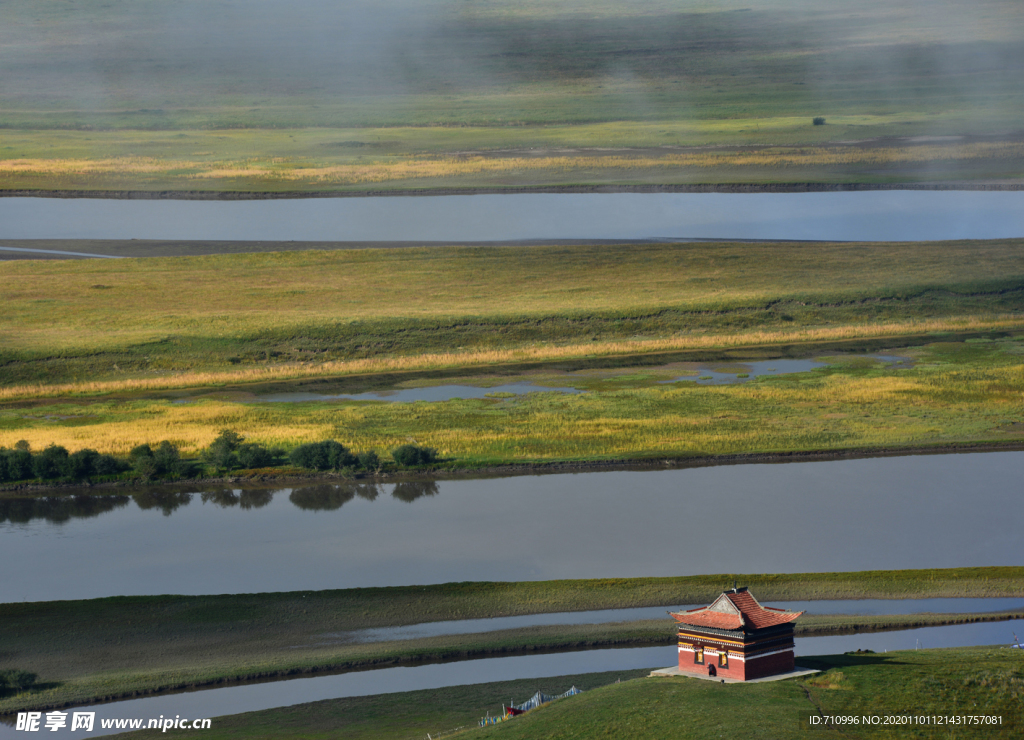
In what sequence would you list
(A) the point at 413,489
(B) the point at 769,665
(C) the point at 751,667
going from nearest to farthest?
1. (C) the point at 751,667
2. (B) the point at 769,665
3. (A) the point at 413,489

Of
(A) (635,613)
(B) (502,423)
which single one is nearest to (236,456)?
(B) (502,423)

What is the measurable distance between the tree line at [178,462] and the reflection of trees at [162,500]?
1.33m

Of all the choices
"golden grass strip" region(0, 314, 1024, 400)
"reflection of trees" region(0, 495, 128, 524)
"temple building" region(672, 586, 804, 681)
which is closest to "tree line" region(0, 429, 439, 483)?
"reflection of trees" region(0, 495, 128, 524)

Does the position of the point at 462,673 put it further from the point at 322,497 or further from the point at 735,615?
the point at 322,497

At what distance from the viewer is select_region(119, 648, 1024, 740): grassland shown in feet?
68.5

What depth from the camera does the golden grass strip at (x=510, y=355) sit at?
60406 millimetres

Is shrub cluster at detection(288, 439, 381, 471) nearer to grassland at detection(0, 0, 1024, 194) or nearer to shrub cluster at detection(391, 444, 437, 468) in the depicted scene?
shrub cluster at detection(391, 444, 437, 468)

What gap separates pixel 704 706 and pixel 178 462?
94.6ft

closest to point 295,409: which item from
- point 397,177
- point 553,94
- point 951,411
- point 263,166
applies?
point 951,411

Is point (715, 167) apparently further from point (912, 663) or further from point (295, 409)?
point (912, 663)

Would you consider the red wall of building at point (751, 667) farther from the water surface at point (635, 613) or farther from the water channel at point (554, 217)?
the water channel at point (554, 217)

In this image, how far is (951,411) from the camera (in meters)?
52.1

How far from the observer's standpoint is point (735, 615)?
23516mm

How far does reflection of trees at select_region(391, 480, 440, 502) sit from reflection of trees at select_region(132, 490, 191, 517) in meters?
Answer: 7.43
